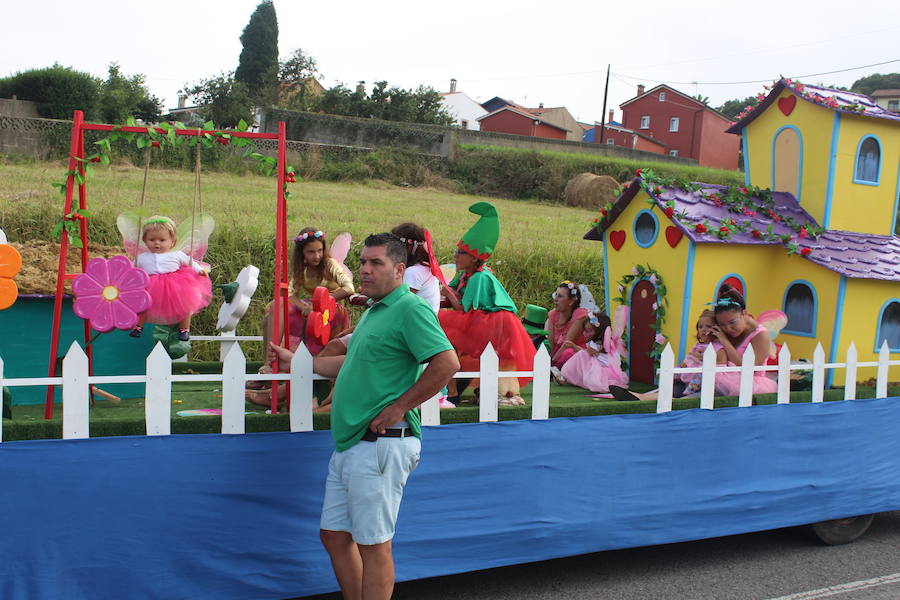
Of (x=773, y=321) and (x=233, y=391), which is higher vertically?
(x=773, y=321)

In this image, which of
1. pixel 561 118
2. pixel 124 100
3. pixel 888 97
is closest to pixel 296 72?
pixel 124 100

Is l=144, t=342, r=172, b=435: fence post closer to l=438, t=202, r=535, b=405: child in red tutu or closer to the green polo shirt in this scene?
the green polo shirt

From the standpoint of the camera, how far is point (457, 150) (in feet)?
80.5

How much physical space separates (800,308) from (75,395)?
466 centimetres

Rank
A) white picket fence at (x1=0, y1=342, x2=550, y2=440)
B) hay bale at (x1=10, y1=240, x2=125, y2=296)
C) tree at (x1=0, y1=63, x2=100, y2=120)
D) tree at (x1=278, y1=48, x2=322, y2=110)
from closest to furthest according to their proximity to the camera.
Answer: white picket fence at (x1=0, y1=342, x2=550, y2=440) → hay bale at (x1=10, y1=240, x2=125, y2=296) → tree at (x1=0, y1=63, x2=100, y2=120) → tree at (x1=278, y1=48, x2=322, y2=110)

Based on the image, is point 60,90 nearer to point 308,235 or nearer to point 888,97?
point 308,235

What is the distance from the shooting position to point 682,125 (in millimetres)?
48000

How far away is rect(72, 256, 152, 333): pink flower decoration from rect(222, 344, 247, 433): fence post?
0.62 m

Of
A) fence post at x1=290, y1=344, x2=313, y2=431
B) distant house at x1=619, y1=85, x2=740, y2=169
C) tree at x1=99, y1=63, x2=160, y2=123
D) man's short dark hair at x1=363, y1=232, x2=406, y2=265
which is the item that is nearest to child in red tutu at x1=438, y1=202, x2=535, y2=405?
fence post at x1=290, y1=344, x2=313, y2=431

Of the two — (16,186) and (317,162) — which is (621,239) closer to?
(16,186)

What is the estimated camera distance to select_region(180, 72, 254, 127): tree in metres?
26.3

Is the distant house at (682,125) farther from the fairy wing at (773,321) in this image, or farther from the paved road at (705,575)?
the paved road at (705,575)

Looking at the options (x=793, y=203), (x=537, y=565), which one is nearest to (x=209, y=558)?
(x=537, y=565)

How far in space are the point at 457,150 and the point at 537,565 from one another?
2083 centimetres
